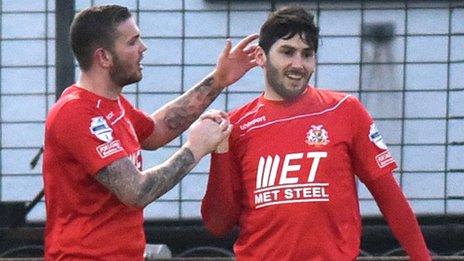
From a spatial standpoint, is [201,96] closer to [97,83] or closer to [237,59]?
[237,59]

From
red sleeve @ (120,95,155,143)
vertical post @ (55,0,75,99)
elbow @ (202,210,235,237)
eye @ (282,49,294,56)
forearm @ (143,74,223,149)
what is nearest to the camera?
eye @ (282,49,294,56)

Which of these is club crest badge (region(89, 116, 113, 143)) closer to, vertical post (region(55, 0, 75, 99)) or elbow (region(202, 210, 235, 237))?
elbow (region(202, 210, 235, 237))

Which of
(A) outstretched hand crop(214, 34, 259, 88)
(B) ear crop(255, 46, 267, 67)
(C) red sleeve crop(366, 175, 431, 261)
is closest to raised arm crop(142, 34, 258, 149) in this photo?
(A) outstretched hand crop(214, 34, 259, 88)

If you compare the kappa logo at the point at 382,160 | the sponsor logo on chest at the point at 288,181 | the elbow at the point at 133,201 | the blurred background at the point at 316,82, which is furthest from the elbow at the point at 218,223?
the blurred background at the point at 316,82

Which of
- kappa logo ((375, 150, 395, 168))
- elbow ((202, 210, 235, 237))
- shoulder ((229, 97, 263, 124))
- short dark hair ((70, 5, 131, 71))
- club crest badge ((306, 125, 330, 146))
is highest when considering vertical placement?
short dark hair ((70, 5, 131, 71))

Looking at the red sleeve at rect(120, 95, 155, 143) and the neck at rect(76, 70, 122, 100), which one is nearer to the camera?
the neck at rect(76, 70, 122, 100)

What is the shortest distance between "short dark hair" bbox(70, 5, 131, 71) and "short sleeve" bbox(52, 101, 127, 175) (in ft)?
0.59

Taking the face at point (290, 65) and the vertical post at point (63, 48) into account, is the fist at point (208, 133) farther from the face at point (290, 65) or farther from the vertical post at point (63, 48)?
the vertical post at point (63, 48)

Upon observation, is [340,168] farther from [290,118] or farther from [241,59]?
[241,59]

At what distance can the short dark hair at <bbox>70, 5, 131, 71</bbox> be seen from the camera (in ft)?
13.5

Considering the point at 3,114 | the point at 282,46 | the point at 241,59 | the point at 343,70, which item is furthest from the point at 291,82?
the point at 3,114

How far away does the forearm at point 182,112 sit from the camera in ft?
15.1

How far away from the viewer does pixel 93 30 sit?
4117 millimetres

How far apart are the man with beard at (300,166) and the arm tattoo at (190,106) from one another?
50 centimetres
